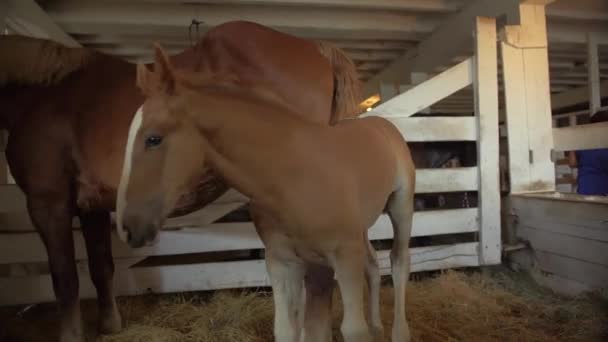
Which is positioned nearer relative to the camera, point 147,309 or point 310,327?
point 310,327

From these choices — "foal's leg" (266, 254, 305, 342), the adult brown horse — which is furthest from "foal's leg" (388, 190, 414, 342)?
"foal's leg" (266, 254, 305, 342)

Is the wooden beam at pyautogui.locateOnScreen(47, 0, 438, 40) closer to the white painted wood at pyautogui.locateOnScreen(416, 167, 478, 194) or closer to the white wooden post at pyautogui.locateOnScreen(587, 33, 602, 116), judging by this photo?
the white painted wood at pyautogui.locateOnScreen(416, 167, 478, 194)

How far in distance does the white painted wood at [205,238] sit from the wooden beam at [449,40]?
50.6 inches

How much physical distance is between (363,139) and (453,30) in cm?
230

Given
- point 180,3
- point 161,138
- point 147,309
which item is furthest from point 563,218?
point 180,3

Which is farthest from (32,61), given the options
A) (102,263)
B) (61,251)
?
(102,263)

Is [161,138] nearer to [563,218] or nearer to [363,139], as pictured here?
[363,139]

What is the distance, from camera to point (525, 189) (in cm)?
252

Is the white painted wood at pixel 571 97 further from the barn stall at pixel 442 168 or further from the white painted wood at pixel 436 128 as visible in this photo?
the white painted wood at pixel 436 128

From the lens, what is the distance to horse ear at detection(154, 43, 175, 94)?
948 mm

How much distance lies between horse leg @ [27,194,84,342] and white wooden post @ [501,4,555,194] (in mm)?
2348

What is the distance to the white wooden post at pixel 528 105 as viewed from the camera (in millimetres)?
2506

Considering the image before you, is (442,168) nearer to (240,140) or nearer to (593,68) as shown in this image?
(240,140)

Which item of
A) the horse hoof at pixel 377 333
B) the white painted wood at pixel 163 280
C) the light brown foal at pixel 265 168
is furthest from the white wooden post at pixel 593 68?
the light brown foal at pixel 265 168
